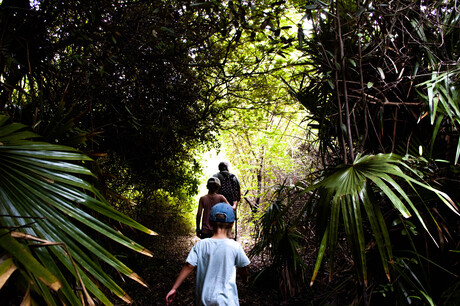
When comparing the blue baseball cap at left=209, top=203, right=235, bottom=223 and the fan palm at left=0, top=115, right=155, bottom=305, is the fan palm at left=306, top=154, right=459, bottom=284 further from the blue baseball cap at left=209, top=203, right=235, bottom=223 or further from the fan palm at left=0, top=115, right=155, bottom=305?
the fan palm at left=0, top=115, right=155, bottom=305

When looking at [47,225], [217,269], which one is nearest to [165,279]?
[217,269]

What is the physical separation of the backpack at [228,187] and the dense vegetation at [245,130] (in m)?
0.90

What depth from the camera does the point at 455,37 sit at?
8.44 ft

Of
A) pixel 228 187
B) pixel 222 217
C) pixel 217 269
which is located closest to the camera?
pixel 217 269

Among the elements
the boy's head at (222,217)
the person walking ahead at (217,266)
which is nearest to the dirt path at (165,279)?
the person walking ahead at (217,266)

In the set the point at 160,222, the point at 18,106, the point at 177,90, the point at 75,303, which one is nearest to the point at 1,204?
the point at 75,303

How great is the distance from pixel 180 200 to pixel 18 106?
517cm

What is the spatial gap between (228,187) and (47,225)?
11.4ft

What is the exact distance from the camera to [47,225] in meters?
1.17

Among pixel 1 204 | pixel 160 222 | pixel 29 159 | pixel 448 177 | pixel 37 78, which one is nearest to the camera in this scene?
pixel 1 204

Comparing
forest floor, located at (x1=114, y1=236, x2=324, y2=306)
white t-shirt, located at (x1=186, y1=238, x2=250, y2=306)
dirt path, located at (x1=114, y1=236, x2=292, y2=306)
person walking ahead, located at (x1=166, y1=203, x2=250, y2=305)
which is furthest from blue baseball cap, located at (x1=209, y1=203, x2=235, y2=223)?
forest floor, located at (x1=114, y1=236, x2=324, y2=306)

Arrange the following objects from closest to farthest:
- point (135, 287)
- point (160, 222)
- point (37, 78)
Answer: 1. point (37, 78)
2. point (135, 287)
3. point (160, 222)

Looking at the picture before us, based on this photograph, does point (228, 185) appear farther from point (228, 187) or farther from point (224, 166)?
point (224, 166)

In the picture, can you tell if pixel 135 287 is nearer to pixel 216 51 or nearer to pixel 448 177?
pixel 216 51
